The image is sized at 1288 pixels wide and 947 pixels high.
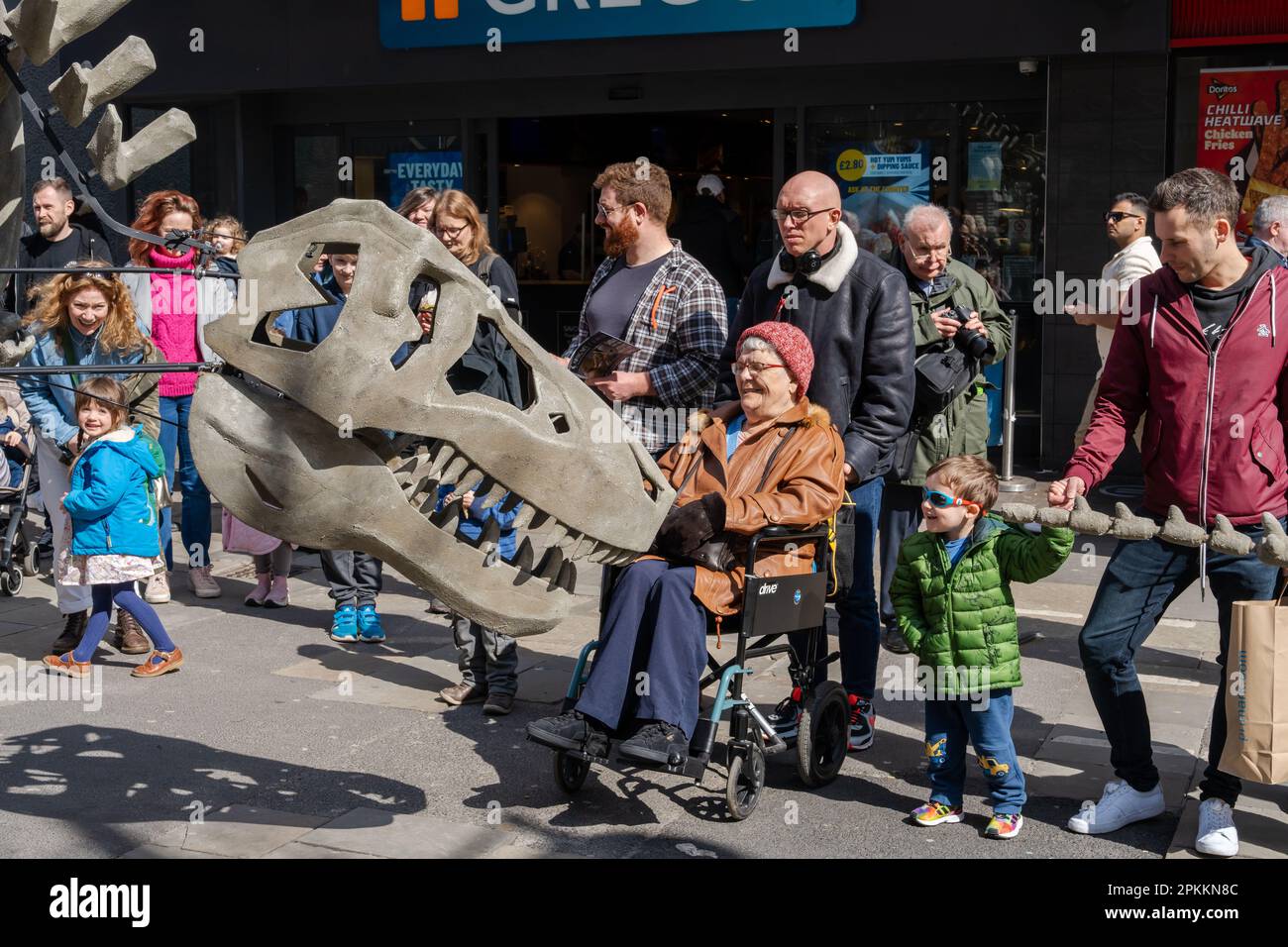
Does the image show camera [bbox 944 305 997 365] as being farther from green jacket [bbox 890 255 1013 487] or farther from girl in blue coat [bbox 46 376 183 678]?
girl in blue coat [bbox 46 376 183 678]

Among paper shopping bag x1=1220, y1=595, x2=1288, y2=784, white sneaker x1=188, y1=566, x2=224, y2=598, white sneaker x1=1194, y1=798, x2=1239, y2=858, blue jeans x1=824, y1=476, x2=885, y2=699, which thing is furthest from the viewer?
white sneaker x1=188, y1=566, x2=224, y2=598

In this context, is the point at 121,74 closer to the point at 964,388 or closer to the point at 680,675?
the point at 680,675

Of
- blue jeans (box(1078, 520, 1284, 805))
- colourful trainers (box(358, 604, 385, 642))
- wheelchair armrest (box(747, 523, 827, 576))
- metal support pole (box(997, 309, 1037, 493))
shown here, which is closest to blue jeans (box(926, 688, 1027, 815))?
blue jeans (box(1078, 520, 1284, 805))

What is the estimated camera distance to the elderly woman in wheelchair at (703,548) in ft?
16.7

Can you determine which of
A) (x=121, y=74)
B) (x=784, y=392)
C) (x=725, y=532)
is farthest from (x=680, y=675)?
(x=121, y=74)

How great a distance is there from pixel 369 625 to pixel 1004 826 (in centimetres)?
387

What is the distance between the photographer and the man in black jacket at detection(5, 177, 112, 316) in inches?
342

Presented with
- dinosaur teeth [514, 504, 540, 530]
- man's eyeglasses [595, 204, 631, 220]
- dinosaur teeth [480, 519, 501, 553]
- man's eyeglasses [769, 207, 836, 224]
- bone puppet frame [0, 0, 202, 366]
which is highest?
bone puppet frame [0, 0, 202, 366]

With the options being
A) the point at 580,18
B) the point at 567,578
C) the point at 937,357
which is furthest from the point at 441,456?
the point at 580,18

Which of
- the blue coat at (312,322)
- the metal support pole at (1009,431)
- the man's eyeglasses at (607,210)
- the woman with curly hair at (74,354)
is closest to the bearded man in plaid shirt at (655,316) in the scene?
the man's eyeglasses at (607,210)

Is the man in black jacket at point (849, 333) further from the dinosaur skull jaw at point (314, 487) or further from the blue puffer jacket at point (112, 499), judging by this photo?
the blue puffer jacket at point (112, 499)

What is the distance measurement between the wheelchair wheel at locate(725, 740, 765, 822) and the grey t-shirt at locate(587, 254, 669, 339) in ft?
6.20

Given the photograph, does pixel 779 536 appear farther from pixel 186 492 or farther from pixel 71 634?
pixel 186 492

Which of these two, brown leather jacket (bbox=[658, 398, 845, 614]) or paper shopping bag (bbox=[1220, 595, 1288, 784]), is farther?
brown leather jacket (bbox=[658, 398, 845, 614])
